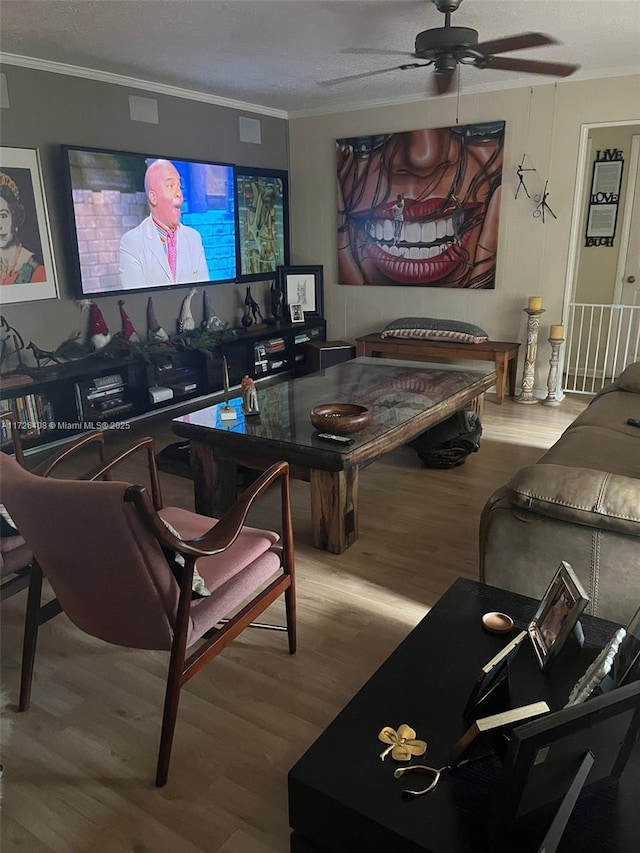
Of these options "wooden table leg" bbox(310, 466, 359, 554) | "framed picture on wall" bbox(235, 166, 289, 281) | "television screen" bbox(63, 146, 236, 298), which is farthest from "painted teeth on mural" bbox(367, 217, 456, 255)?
"wooden table leg" bbox(310, 466, 359, 554)

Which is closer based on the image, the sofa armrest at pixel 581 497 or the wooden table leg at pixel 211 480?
the sofa armrest at pixel 581 497

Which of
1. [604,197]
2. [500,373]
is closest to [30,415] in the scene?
[500,373]

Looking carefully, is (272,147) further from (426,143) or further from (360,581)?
(360,581)

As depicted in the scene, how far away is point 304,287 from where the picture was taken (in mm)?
6238

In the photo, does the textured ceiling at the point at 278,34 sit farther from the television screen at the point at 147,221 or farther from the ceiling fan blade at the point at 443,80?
the television screen at the point at 147,221

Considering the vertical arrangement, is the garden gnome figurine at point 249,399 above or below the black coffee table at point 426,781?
above

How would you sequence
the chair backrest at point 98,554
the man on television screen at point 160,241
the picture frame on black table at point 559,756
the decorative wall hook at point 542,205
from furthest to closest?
1. the decorative wall hook at point 542,205
2. the man on television screen at point 160,241
3. the chair backrest at point 98,554
4. the picture frame on black table at point 559,756

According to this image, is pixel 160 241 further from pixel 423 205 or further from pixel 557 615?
pixel 557 615

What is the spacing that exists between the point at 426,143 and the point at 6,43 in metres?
3.26

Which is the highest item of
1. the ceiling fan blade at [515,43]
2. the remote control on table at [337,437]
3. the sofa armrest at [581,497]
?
the ceiling fan blade at [515,43]

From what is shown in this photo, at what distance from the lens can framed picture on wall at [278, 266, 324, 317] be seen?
6137mm

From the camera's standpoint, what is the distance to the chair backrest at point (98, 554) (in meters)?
1.47

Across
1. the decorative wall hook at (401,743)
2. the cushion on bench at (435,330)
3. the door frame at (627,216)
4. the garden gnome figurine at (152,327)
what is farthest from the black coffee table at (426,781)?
the door frame at (627,216)

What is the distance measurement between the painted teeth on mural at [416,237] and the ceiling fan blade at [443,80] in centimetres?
235
